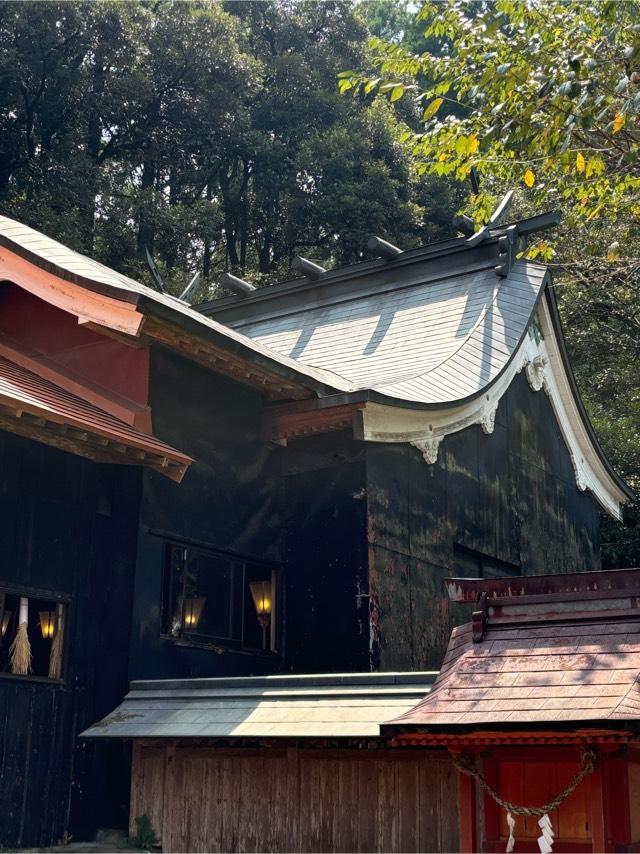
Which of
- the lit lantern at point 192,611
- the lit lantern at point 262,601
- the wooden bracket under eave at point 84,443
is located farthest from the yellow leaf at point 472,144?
the lit lantern at point 192,611

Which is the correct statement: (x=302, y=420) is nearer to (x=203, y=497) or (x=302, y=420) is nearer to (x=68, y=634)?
(x=203, y=497)

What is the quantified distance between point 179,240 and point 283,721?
29.4 m

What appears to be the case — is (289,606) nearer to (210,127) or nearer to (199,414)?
(199,414)

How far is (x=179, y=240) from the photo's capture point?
37.6 m

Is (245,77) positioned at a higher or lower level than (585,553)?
higher

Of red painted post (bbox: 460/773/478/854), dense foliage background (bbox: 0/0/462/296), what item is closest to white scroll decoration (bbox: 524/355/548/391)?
red painted post (bbox: 460/773/478/854)

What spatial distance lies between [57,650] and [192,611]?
1.94 metres

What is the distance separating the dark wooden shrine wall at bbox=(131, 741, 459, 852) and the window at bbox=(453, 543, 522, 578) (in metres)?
5.85

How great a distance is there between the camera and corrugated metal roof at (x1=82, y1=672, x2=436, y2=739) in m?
10.0

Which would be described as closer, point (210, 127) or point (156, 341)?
point (156, 341)

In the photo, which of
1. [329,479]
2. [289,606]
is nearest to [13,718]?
[289,606]

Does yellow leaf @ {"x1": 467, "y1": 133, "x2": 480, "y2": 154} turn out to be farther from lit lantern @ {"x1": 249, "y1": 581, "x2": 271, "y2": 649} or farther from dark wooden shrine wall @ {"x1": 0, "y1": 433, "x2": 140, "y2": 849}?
lit lantern @ {"x1": 249, "y1": 581, "x2": 271, "y2": 649}

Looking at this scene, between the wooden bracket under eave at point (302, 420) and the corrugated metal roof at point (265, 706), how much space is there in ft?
13.7

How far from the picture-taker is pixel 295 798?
10516mm
